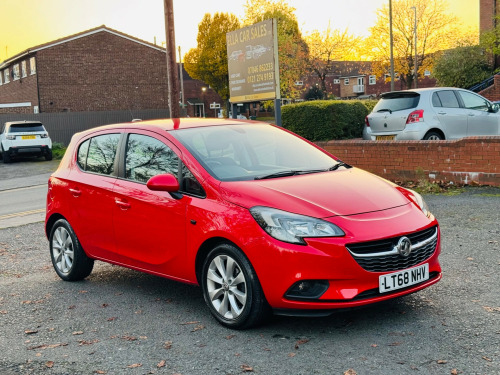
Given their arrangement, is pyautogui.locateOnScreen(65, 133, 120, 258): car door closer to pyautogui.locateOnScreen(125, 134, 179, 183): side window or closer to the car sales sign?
pyautogui.locateOnScreen(125, 134, 179, 183): side window

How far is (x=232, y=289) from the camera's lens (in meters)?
4.93

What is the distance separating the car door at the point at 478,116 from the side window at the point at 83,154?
9.39m

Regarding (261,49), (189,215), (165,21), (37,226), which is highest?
(165,21)

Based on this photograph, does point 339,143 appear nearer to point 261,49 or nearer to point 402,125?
point 402,125

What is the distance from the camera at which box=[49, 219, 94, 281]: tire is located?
22.1ft

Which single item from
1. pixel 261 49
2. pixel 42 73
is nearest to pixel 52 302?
pixel 261 49

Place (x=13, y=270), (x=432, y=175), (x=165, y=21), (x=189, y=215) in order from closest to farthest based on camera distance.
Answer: (x=189, y=215) → (x=13, y=270) → (x=432, y=175) → (x=165, y=21)

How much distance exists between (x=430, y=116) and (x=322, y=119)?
2.62 metres

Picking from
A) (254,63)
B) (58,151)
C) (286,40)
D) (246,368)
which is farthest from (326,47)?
(246,368)

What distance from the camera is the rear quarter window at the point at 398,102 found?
1354cm

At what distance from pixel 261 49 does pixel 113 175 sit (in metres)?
9.76

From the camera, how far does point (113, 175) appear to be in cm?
627

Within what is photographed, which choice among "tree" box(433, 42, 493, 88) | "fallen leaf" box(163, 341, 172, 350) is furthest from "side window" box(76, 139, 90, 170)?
"tree" box(433, 42, 493, 88)

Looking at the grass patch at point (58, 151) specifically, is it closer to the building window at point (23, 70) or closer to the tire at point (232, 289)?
the building window at point (23, 70)
